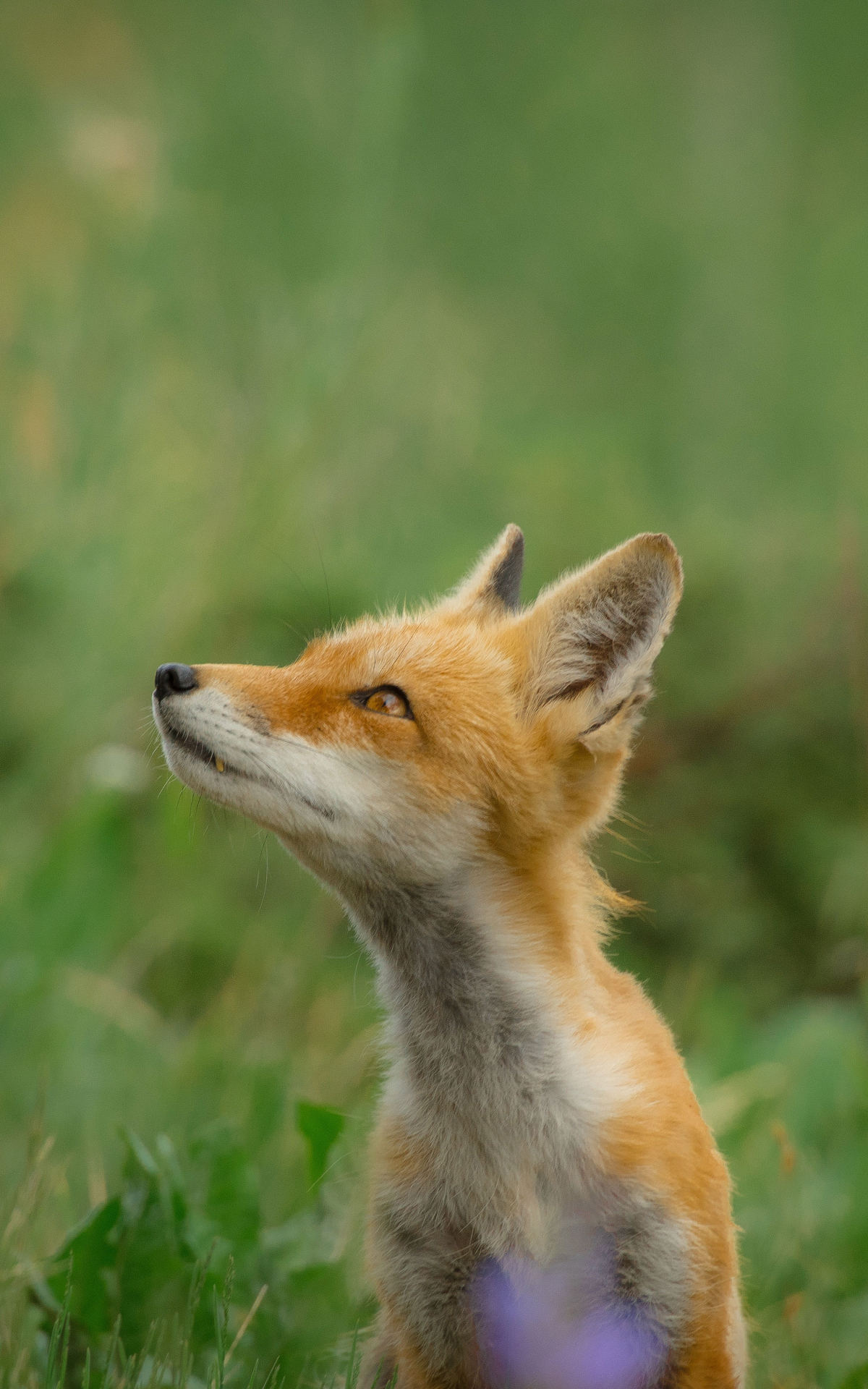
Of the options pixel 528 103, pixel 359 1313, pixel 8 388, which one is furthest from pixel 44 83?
pixel 359 1313

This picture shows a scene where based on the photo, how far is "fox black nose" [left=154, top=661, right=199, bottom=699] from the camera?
262 cm

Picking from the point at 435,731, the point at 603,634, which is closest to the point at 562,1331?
the point at 435,731

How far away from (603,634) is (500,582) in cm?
69

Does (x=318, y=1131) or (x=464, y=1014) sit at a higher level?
(x=464, y=1014)

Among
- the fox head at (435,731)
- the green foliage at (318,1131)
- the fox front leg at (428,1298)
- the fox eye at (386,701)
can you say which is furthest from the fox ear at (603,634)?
the green foliage at (318,1131)

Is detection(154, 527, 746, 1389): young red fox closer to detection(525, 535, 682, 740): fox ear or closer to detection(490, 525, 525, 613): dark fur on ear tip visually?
detection(525, 535, 682, 740): fox ear

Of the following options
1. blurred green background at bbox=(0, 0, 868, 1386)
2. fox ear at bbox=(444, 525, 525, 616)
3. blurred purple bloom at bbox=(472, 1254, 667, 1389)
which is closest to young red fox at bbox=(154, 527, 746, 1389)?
blurred purple bloom at bbox=(472, 1254, 667, 1389)

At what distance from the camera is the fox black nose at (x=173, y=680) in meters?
2.62

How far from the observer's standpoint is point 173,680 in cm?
263

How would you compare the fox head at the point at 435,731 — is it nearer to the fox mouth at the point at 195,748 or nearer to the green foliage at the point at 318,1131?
the fox mouth at the point at 195,748

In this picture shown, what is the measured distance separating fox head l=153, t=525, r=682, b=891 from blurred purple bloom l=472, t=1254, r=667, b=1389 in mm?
888

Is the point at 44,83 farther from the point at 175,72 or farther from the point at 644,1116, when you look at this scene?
the point at 644,1116

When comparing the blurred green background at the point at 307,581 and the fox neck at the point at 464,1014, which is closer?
the fox neck at the point at 464,1014

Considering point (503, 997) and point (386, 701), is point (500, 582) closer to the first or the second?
point (386, 701)
